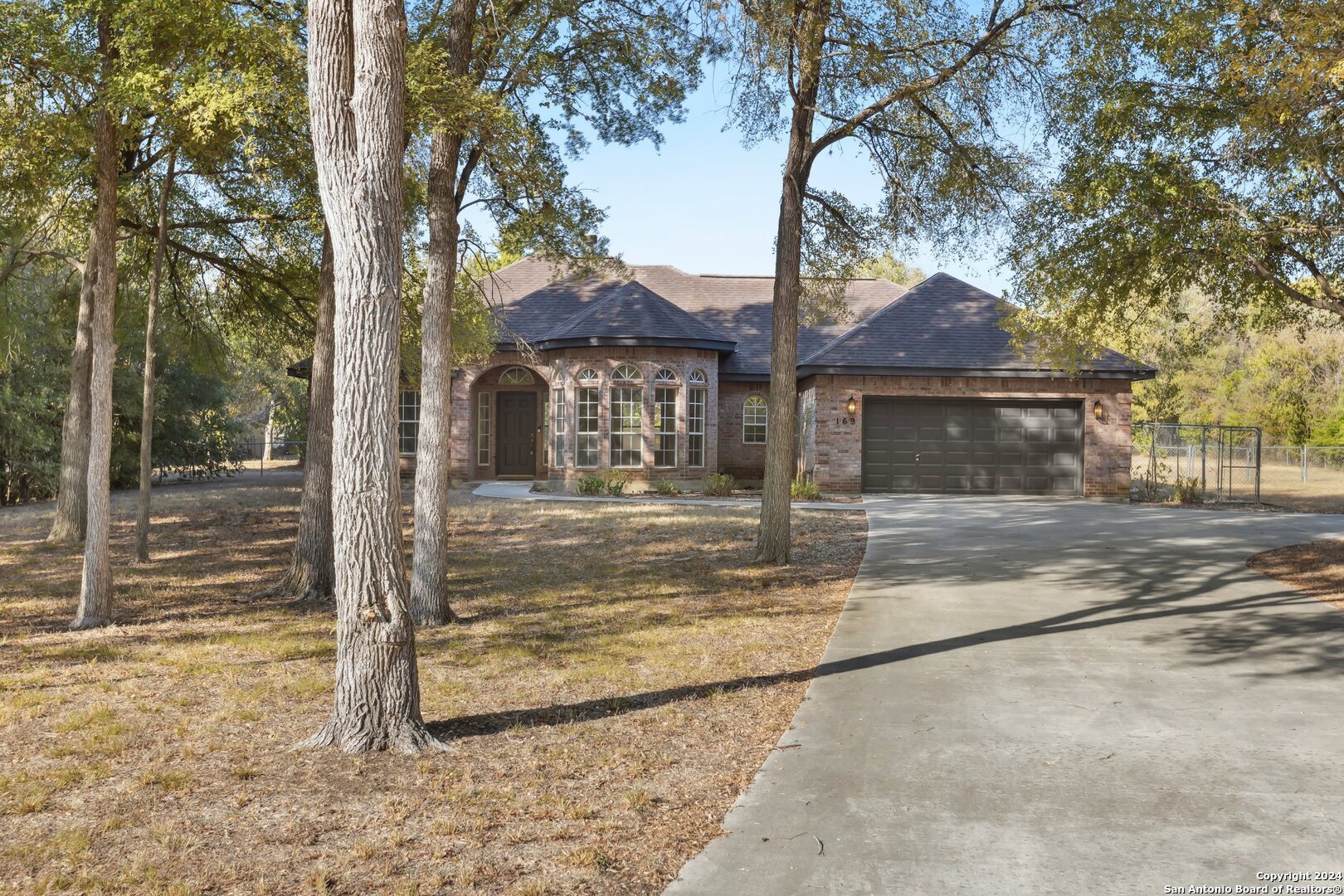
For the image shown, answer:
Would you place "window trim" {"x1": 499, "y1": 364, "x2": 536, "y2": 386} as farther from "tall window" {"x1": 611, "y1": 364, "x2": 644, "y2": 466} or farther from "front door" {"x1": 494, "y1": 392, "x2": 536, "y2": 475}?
"tall window" {"x1": 611, "y1": 364, "x2": 644, "y2": 466}

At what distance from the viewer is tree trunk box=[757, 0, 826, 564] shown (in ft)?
40.8

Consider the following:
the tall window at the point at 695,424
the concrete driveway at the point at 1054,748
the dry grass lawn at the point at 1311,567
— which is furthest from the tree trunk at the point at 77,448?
the dry grass lawn at the point at 1311,567

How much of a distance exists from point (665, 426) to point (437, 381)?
1424 cm

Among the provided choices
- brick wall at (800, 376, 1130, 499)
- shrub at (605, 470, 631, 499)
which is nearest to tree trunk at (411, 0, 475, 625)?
shrub at (605, 470, 631, 499)

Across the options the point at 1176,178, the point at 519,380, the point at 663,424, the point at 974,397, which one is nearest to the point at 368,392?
the point at 1176,178

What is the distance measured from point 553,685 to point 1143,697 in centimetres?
381

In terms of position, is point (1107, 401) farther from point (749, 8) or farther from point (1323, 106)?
point (749, 8)

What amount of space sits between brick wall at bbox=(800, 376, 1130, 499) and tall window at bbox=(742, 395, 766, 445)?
3190mm

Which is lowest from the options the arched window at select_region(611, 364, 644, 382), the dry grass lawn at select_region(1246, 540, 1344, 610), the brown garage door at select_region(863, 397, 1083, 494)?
the dry grass lawn at select_region(1246, 540, 1344, 610)

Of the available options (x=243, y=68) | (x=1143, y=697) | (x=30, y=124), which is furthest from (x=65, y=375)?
(x=1143, y=697)

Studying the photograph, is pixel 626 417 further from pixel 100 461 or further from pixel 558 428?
pixel 100 461

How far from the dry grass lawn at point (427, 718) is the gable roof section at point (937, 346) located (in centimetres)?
1085

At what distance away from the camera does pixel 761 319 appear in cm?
2817

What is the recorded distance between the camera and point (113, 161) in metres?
9.49
